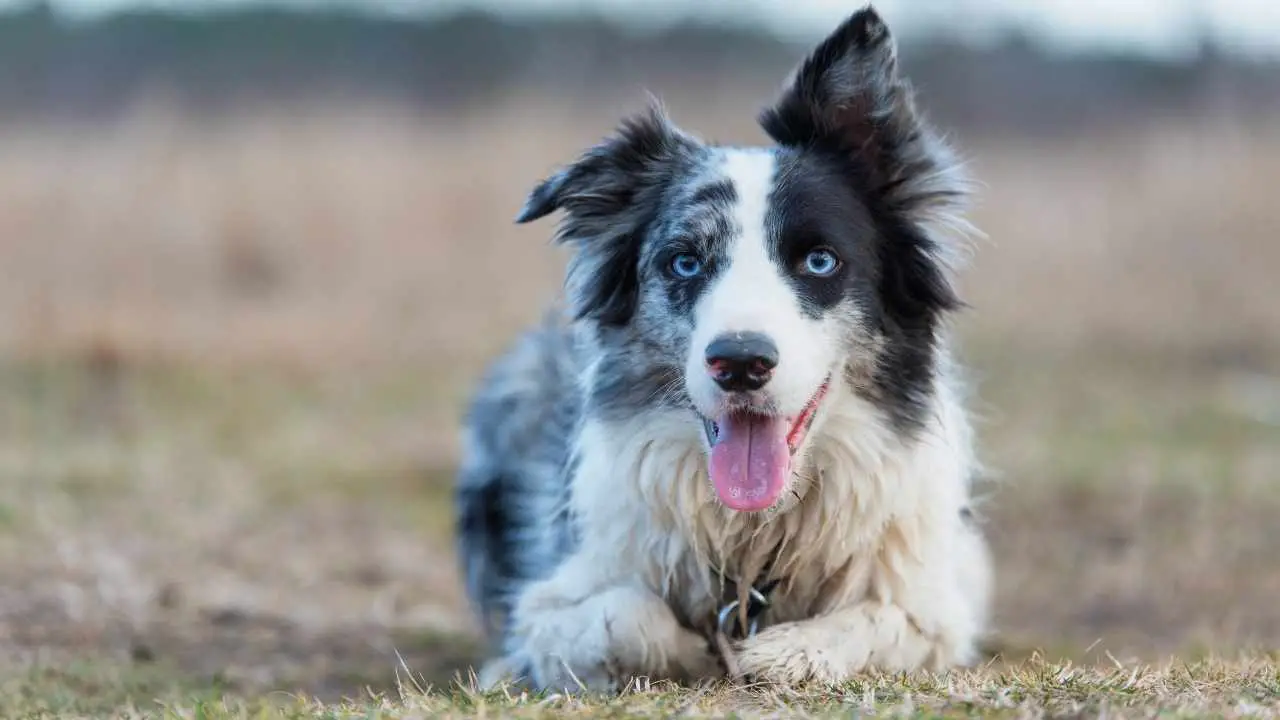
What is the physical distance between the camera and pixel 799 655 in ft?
12.7

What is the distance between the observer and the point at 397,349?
1223cm

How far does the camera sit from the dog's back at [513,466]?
5262mm

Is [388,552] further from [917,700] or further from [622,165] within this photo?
[917,700]

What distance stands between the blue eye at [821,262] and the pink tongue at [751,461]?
0.46 metres

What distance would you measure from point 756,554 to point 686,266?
2.78 ft

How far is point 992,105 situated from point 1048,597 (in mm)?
13771

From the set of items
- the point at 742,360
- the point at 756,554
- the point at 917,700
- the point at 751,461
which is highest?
the point at 742,360

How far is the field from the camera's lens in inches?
196

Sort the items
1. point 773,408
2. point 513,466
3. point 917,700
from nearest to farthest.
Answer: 1. point 917,700
2. point 773,408
3. point 513,466

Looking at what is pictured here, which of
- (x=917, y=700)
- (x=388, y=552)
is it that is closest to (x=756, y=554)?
(x=917, y=700)

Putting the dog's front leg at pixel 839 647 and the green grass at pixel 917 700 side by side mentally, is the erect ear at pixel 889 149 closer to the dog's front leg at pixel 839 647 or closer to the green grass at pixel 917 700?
the dog's front leg at pixel 839 647

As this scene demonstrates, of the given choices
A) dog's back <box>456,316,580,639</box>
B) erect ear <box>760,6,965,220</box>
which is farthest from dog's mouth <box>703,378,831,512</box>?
→ dog's back <box>456,316,580,639</box>

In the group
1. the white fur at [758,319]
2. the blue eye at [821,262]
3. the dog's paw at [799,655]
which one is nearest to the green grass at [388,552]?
the dog's paw at [799,655]

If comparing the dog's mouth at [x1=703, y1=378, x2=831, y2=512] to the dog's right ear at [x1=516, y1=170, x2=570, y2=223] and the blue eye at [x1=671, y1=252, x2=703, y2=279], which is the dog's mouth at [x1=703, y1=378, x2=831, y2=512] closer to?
the blue eye at [x1=671, y1=252, x2=703, y2=279]
